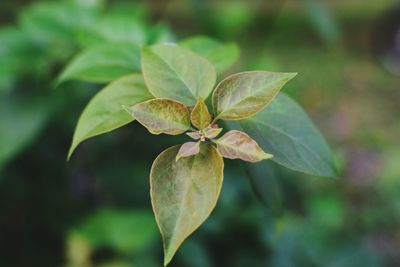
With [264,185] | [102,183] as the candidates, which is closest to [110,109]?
[264,185]

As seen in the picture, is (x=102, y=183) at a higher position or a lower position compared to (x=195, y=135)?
lower

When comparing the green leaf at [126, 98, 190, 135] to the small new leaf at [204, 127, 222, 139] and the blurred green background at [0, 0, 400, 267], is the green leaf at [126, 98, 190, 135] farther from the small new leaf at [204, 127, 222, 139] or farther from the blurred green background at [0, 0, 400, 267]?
the blurred green background at [0, 0, 400, 267]

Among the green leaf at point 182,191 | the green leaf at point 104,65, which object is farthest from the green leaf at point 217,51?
the green leaf at point 182,191

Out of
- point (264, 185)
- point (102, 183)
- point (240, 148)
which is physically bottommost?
point (102, 183)

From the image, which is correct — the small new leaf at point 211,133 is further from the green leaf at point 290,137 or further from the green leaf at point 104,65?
the green leaf at point 104,65

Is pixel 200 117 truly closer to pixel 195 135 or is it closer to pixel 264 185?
pixel 195 135

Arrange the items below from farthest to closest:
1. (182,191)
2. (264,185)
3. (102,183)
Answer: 1. (102,183)
2. (264,185)
3. (182,191)

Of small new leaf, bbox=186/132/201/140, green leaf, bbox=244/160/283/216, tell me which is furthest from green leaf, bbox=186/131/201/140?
green leaf, bbox=244/160/283/216

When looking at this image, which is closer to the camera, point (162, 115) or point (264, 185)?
point (162, 115)
